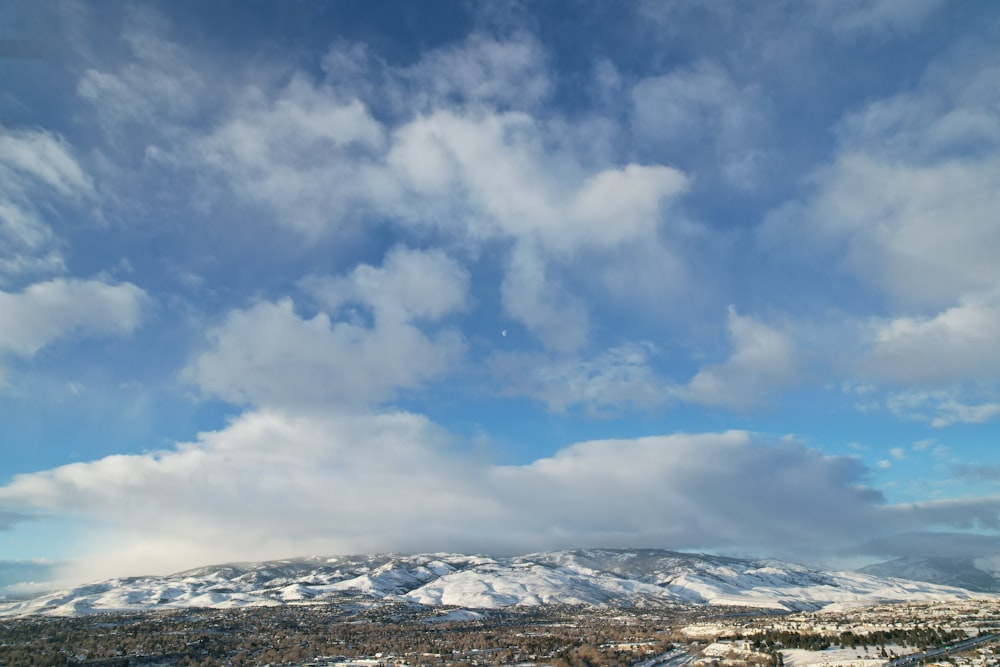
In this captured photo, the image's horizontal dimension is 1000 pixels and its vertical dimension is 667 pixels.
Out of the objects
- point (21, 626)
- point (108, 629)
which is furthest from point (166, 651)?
point (21, 626)

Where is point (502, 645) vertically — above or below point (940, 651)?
below

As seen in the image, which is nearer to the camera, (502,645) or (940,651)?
(940,651)

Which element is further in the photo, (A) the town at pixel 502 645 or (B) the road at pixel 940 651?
(A) the town at pixel 502 645

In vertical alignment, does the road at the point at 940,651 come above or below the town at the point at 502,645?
above

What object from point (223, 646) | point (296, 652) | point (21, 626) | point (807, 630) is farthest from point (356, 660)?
point (21, 626)

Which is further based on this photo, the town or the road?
the town

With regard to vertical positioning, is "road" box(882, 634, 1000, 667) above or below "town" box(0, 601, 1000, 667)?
above

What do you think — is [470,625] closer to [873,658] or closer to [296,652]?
[296,652]

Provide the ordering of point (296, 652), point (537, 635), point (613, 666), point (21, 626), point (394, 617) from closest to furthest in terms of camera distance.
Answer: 1. point (613, 666)
2. point (296, 652)
3. point (537, 635)
4. point (21, 626)
5. point (394, 617)

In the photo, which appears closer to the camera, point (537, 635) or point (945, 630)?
point (945, 630)

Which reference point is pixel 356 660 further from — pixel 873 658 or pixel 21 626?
pixel 21 626

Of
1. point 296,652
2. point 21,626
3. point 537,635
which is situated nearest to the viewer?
point 296,652
